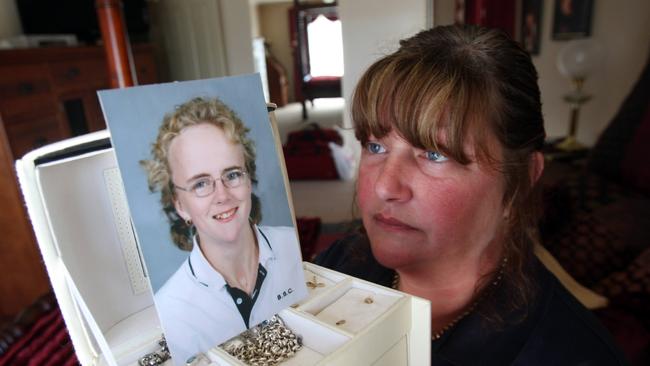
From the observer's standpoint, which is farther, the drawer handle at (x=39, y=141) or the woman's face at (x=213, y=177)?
the drawer handle at (x=39, y=141)

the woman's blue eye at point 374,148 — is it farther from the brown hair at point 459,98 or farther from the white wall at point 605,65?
the white wall at point 605,65

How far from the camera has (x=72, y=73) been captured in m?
2.15

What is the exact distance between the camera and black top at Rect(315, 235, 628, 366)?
667 mm

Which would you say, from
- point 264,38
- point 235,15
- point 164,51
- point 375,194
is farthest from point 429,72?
point 264,38

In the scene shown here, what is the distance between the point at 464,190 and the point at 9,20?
109 inches

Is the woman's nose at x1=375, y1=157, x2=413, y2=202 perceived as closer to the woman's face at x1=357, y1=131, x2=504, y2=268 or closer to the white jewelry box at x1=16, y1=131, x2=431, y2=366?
the woman's face at x1=357, y1=131, x2=504, y2=268

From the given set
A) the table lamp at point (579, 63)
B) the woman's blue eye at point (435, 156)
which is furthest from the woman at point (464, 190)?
the table lamp at point (579, 63)

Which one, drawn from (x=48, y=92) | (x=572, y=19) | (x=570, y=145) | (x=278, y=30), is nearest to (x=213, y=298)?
(x=48, y=92)

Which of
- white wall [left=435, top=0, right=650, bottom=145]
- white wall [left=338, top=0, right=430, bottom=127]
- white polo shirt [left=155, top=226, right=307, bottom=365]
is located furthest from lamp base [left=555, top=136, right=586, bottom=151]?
white polo shirt [left=155, top=226, right=307, bottom=365]

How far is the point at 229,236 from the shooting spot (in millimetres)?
438

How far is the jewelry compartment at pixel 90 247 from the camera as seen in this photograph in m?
0.41

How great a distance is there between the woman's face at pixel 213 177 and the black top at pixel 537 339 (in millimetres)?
446

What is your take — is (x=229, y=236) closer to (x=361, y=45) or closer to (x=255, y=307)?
(x=255, y=307)

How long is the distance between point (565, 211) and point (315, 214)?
A: 5.35ft
